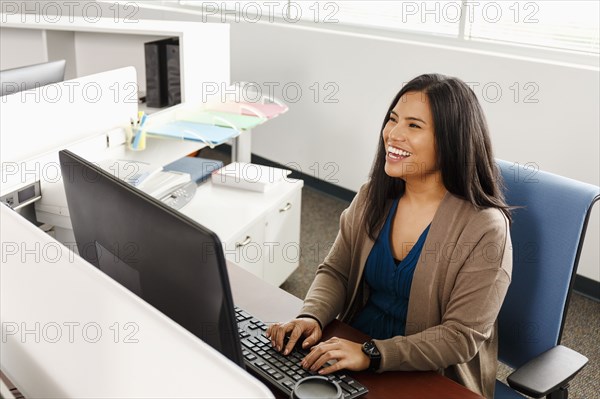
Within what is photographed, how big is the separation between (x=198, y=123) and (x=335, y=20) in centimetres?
144

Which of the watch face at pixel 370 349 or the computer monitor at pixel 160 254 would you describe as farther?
the watch face at pixel 370 349

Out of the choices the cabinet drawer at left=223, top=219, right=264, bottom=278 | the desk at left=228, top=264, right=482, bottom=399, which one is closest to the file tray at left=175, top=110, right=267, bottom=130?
the cabinet drawer at left=223, top=219, right=264, bottom=278

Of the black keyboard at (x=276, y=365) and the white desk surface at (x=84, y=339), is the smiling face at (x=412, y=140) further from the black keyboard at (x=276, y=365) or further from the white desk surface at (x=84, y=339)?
the white desk surface at (x=84, y=339)

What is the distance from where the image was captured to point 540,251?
1.55 meters

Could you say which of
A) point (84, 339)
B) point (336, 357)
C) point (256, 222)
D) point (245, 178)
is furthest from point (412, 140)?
point (245, 178)

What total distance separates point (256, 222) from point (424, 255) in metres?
1.05

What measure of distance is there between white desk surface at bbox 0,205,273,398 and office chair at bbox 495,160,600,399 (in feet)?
3.18

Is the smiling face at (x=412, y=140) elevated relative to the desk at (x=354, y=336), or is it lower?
elevated

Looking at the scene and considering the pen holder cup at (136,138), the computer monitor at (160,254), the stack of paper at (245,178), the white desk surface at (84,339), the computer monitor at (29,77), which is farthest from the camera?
the stack of paper at (245,178)

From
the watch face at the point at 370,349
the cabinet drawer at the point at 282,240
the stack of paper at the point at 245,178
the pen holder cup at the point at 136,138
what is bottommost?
the cabinet drawer at the point at 282,240

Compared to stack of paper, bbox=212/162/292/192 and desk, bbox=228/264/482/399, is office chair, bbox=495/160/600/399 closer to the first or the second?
desk, bbox=228/264/482/399

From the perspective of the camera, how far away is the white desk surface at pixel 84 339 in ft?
2.01

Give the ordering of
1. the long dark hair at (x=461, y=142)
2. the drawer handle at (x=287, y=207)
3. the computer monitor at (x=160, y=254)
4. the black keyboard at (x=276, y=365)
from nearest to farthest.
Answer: the computer monitor at (x=160, y=254), the black keyboard at (x=276, y=365), the long dark hair at (x=461, y=142), the drawer handle at (x=287, y=207)

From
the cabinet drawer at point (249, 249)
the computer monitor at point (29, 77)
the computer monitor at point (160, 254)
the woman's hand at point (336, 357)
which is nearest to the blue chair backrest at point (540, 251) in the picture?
the woman's hand at point (336, 357)
